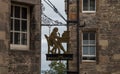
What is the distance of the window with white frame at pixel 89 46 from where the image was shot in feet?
109

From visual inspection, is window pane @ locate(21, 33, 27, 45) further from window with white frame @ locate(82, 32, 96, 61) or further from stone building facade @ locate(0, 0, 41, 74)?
window with white frame @ locate(82, 32, 96, 61)

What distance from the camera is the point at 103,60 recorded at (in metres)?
32.8

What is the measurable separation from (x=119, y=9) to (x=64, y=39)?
34.6ft

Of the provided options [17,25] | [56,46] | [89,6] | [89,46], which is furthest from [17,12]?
[89,6]

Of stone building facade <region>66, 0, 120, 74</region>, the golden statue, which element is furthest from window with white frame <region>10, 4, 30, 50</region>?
stone building facade <region>66, 0, 120, 74</region>

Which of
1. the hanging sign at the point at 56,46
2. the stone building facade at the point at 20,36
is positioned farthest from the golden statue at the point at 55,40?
the stone building facade at the point at 20,36

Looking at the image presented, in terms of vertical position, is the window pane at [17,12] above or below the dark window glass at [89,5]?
below

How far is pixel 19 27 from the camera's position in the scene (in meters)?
18.5

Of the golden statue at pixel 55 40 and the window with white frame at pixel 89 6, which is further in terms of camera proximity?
the window with white frame at pixel 89 6

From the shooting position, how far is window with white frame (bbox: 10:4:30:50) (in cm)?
1827

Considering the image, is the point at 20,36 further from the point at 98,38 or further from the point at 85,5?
the point at 85,5

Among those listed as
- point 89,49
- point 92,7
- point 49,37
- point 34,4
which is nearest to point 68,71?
point 89,49

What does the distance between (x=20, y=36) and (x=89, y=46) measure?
15044mm

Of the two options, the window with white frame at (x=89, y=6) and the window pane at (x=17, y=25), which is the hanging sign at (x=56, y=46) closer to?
the window pane at (x=17, y=25)
